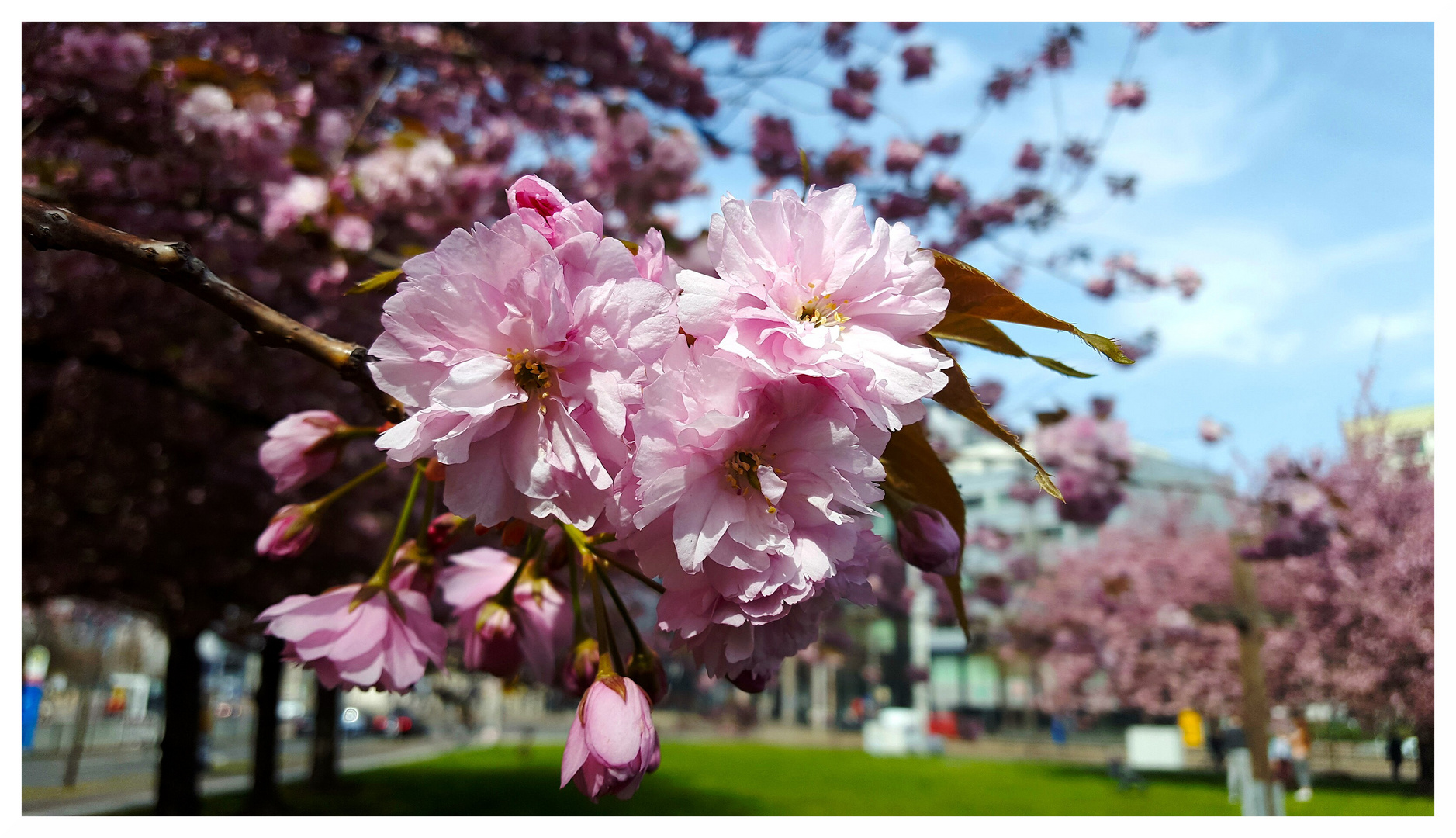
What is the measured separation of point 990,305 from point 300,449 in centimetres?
69

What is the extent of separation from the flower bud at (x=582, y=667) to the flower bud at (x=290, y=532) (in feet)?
1.22

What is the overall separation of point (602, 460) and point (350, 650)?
385 mm

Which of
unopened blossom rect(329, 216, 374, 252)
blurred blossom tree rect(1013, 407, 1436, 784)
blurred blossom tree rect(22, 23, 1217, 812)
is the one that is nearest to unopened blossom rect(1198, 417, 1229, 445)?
blurred blossom tree rect(1013, 407, 1436, 784)

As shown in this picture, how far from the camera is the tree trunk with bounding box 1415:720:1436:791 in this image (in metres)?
9.26

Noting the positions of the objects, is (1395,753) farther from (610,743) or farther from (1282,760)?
(610,743)

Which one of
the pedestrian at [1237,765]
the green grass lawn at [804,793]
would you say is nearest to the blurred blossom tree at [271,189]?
the green grass lawn at [804,793]

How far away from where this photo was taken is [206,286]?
0.78 metres

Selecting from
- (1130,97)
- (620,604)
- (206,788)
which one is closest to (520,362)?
(620,604)

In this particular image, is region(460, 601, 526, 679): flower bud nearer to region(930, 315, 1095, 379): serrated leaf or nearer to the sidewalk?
region(930, 315, 1095, 379): serrated leaf

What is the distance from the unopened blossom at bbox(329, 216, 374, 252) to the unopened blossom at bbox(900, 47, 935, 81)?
3.52 m

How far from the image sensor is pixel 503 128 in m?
4.67

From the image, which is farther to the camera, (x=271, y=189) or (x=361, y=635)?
(x=271, y=189)

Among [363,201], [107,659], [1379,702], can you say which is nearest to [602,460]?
[363,201]

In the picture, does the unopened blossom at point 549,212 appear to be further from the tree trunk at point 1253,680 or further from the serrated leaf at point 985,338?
the tree trunk at point 1253,680
